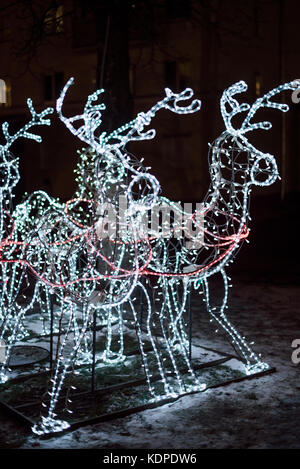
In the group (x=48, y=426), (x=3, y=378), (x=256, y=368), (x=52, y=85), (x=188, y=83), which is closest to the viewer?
(x=48, y=426)

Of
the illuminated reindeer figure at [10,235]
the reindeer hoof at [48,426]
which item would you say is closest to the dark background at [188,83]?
the illuminated reindeer figure at [10,235]

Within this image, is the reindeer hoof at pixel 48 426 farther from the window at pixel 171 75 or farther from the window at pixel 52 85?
the window at pixel 52 85

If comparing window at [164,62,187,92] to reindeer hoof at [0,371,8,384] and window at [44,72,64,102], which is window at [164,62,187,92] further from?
reindeer hoof at [0,371,8,384]

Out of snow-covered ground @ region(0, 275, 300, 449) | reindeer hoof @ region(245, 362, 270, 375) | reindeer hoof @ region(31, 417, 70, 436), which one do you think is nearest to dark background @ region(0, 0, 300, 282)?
reindeer hoof @ region(245, 362, 270, 375)

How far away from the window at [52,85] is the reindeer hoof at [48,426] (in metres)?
22.2

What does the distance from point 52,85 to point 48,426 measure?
74.4 feet

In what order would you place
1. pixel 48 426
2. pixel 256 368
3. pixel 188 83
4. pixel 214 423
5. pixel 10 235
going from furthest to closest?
pixel 188 83 → pixel 10 235 → pixel 256 368 → pixel 214 423 → pixel 48 426

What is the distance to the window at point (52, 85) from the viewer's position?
25.9 m

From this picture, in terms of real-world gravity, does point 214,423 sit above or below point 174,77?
below

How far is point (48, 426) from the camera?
4855mm

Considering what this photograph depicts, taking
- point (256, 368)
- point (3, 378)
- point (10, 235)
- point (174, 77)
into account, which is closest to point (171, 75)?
point (174, 77)

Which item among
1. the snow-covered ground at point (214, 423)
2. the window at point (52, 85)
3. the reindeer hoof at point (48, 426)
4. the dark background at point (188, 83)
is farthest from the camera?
the window at point (52, 85)

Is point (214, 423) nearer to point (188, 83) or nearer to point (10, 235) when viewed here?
point (10, 235)

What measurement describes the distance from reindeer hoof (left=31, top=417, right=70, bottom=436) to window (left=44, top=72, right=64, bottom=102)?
72.9 ft
